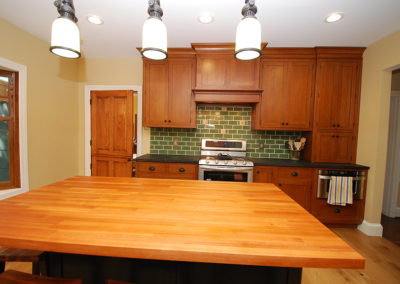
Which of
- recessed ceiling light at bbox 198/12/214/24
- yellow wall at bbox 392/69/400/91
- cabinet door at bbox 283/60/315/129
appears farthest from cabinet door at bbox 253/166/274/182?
yellow wall at bbox 392/69/400/91

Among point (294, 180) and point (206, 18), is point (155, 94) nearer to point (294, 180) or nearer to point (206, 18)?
point (206, 18)

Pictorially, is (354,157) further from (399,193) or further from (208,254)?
(208,254)

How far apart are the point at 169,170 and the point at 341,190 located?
250cm

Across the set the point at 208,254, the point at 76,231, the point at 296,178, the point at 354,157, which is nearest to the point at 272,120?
the point at 296,178

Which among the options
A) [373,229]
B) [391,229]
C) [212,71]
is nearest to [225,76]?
[212,71]

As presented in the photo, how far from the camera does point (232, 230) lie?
2.42ft

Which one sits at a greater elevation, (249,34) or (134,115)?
(249,34)

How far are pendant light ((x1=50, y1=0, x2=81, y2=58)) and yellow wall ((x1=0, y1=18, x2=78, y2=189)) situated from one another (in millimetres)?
2102

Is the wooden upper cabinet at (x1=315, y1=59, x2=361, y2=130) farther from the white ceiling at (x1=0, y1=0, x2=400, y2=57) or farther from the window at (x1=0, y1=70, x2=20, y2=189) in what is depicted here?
the window at (x1=0, y1=70, x2=20, y2=189)

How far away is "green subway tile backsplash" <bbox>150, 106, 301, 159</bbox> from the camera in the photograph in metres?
3.07

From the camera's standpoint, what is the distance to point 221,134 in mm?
3131

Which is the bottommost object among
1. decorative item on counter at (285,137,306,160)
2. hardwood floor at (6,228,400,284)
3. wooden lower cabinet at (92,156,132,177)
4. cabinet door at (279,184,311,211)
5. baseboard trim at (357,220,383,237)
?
hardwood floor at (6,228,400,284)

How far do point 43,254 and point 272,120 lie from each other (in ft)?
9.51

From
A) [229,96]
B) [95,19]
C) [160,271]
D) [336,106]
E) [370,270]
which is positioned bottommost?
[370,270]
